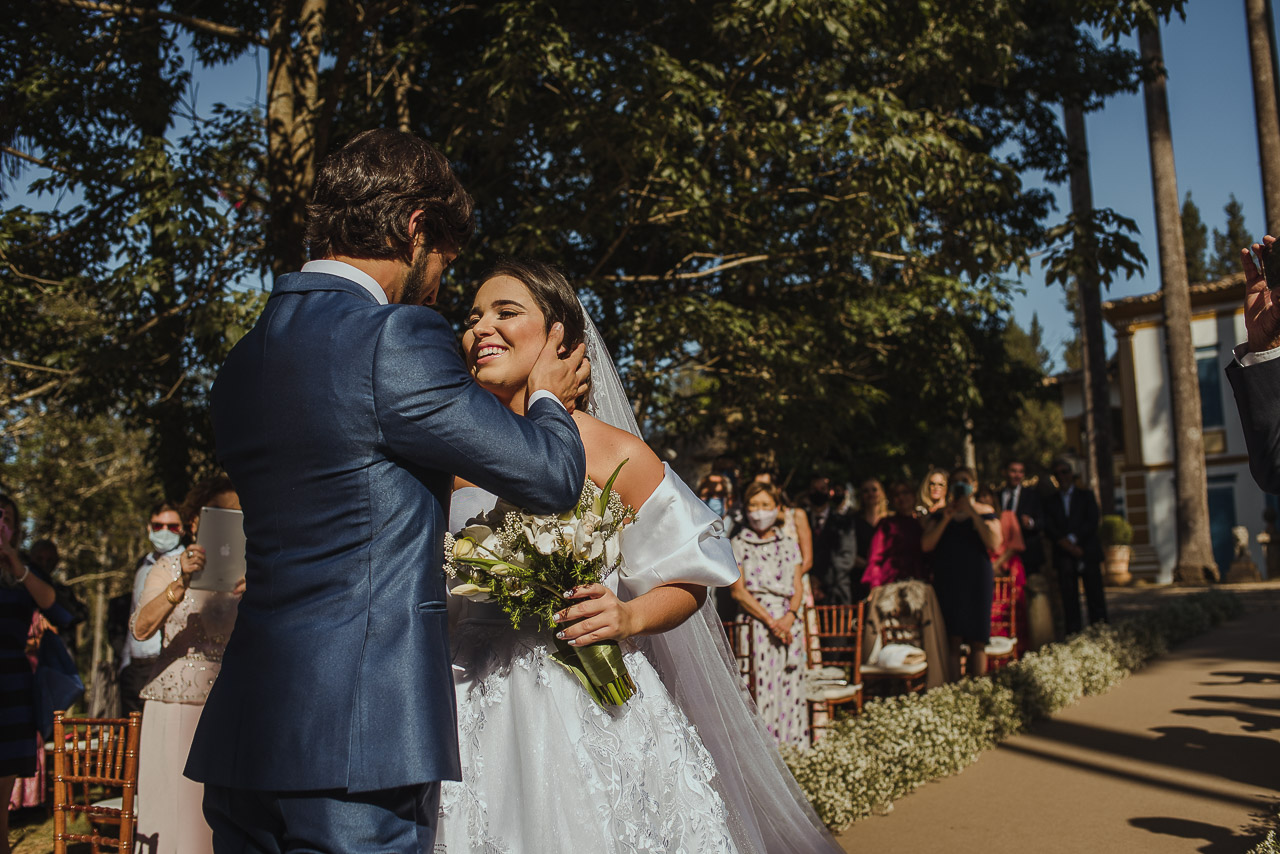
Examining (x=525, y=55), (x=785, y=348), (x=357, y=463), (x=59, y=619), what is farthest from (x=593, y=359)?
(x=785, y=348)

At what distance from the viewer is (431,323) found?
1798 mm

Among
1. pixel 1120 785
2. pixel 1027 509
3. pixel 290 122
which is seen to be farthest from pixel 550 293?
pixel 1027 509

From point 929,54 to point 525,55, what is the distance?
432cm

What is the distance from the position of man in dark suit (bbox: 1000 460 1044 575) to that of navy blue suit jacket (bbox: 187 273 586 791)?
414 inches

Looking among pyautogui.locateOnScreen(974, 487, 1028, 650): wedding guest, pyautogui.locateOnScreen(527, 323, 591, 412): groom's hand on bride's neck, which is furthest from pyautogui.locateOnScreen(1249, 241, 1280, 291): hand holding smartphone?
pyautogui.locateOnScreen(974, 487, 1028, 650): wedding guest

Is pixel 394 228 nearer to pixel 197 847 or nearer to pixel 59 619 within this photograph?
pixel 197 847

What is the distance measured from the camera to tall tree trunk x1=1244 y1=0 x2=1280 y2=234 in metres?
15.3

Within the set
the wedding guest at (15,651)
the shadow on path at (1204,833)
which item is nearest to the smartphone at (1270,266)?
the shadow on path at (1204,833)

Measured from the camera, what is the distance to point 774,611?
6836mm

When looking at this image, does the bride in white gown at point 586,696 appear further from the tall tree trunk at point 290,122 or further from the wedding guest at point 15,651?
the tall tree trunk at point 290,122

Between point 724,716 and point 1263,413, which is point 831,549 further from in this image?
point 1263,413

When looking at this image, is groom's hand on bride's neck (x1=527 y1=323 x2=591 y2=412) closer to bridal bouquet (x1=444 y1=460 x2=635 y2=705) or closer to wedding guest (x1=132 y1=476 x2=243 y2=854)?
bridal bouquet (x1=444 y1=460 x2=635 y2=705)

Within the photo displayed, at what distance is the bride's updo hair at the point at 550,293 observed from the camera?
2727mm

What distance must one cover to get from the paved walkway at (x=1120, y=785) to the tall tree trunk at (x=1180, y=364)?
1300 cm
